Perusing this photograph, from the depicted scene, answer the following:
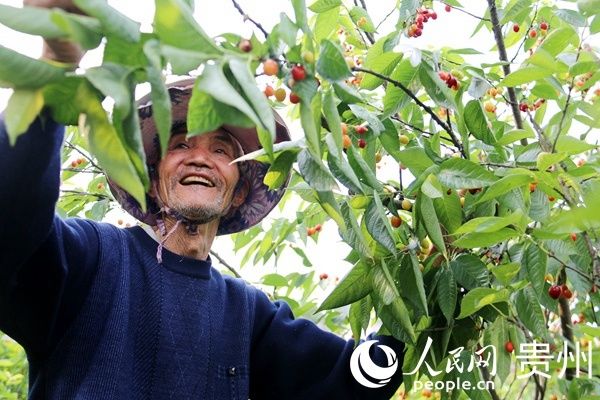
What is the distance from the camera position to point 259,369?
1955 millimetres

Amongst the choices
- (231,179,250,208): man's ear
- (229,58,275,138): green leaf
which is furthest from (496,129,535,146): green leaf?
(229,58,275,138): green leaf

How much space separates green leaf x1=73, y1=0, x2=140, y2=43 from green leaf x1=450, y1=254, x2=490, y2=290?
0.93m

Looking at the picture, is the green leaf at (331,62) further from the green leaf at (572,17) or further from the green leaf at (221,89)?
the green leaf at (572,17)

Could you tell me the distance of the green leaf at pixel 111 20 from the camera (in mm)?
795

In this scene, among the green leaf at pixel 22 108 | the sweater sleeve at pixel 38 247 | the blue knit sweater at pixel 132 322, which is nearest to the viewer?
the green leaf at pixel 22 108

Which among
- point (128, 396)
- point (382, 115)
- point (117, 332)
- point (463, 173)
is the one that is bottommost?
point (128, 396)

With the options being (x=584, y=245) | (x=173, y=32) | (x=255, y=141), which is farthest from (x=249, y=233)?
(x=173, y=32)

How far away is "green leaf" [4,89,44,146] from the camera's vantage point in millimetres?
758

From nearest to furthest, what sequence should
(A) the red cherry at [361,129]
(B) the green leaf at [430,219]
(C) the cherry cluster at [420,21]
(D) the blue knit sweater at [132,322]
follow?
1. (D) the blue knit sweater at [132,322]
2. (B) the green leaf at [430,219]
3. (A) the red cherry at [361,129]
4. (C) the cherry cluster at [420,21]

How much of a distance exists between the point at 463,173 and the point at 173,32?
0.72 metres

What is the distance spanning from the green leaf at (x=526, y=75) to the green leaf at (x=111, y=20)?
784 millimetres

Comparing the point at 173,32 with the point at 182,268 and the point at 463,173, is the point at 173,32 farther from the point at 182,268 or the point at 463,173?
the point at 182,268

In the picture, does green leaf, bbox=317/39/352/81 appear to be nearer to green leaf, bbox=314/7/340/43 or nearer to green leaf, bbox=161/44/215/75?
green leaf, bbox=161/44/215/75

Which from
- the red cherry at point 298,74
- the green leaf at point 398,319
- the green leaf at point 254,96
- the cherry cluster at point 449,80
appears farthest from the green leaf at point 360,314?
the green leaf at point 254,96
